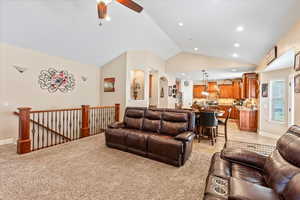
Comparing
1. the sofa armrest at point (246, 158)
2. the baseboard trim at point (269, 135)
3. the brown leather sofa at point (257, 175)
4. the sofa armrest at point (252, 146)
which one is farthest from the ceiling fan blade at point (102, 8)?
the baseboard trim at point (269, 135)

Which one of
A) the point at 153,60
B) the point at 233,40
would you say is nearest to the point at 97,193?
the point at 233,40

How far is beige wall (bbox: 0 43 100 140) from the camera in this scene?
12.7 ft

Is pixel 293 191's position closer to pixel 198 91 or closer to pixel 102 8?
pixel 102 8

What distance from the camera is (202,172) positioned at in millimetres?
2502

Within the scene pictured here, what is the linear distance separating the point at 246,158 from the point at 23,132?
13.9ft

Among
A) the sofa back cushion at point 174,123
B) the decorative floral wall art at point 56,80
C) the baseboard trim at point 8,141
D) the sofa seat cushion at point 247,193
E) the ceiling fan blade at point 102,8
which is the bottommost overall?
the baseboard trim at point 8,141

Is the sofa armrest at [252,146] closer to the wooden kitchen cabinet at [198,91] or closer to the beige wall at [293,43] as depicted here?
the beige wall at [293,43]

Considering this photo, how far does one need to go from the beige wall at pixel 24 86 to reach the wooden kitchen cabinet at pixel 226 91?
8507 millimetres

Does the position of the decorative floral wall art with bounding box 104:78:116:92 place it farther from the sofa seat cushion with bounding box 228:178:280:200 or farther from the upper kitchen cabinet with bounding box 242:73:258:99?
the sofa seat cushion with bounding box 228:178:280:200

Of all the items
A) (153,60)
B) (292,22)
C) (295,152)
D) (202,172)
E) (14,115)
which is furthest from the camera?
(153,60)

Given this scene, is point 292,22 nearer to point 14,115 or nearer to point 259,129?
point 259,129

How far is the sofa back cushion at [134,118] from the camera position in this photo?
3.76 metres

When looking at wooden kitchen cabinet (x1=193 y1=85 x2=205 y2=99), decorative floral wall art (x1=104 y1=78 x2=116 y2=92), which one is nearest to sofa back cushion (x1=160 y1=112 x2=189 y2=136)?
decorative floral wall art (x1=104 y1=78 x2=116 y2=92)

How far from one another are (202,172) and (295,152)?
4.74 ft
